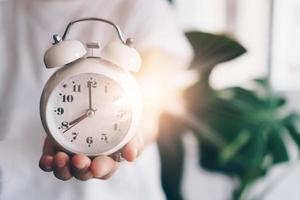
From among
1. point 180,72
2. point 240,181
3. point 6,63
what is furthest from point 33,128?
point 240,181

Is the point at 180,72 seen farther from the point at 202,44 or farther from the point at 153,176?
the point at 153,176

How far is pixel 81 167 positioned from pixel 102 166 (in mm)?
30

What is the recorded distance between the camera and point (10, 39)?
2.65 ft

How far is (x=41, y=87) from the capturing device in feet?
2.58

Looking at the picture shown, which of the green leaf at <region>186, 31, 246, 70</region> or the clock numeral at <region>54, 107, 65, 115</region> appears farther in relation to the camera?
the green leaf at <region>186, 31, 246, 70</region>

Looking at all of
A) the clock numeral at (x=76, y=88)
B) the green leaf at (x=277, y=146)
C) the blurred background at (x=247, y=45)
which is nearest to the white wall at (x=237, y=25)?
the blurred background at (x=247, y=45)

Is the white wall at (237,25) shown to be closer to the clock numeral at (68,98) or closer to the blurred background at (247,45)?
Answer: the blurred background at (247,45)

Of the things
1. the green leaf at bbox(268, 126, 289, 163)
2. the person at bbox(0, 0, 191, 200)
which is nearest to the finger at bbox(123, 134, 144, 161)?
the person at bbox(0, 0, 191, 200)

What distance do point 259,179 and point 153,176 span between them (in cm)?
18

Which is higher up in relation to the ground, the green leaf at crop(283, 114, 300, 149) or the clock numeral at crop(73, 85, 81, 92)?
the clock numeral at crop(73, 85, 81, 92)

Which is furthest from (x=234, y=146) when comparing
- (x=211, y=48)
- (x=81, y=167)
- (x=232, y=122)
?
(x=81, y=167)

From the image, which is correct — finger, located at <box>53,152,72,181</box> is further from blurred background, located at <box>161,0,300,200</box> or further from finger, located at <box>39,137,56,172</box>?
blurred background, located at <box>161,0,300,200</box>

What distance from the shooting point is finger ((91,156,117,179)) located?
756mm

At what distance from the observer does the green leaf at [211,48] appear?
0.85m
